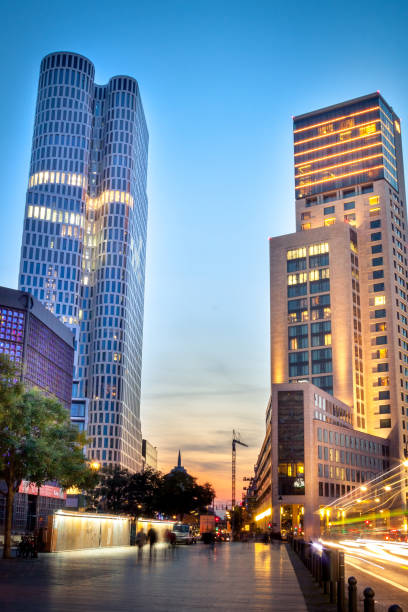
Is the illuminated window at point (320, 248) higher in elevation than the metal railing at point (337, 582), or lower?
higher

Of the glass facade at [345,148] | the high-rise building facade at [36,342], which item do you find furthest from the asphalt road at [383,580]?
the glass facade at [345,148]

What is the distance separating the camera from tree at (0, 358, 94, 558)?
133 feet

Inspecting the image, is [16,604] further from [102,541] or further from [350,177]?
[350,177]

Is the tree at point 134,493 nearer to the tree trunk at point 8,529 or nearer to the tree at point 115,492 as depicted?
the tree at point 115,492

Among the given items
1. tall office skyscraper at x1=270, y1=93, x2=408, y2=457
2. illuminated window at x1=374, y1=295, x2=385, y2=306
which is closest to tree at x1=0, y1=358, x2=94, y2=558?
tall office skyscraper at x1=270, y1=93, x2=408, y2=457

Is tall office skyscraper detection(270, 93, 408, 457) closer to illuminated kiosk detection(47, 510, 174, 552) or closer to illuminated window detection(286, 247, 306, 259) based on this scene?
illuminated window detection(286, 247, 306, 259)

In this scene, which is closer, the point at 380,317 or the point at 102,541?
the point at 102,541

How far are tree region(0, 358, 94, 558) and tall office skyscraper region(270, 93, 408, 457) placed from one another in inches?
4637

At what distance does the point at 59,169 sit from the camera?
634 feet

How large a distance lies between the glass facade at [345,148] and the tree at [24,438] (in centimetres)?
15258

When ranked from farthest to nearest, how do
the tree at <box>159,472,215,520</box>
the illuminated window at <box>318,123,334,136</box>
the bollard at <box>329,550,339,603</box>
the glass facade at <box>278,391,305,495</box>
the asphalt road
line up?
the illuminated window at <box>318,123,334,136</box> < the glass facade at <box>278,391,305,495</box> < the tree at <box>159,472,215,520</box> < the asphalt road < the bollard at <box>329,550,339,603</box>

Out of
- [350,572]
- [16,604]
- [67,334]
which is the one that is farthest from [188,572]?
[67,334]

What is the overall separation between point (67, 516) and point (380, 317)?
132423mm

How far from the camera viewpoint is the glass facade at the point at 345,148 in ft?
600
